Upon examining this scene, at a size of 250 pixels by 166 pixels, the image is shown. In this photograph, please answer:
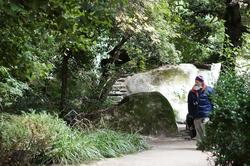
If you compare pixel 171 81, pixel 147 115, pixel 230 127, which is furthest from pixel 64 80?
pixel 230 127

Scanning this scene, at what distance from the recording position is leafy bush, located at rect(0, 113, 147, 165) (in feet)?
27.0

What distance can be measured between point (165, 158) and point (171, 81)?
8352 millimetres

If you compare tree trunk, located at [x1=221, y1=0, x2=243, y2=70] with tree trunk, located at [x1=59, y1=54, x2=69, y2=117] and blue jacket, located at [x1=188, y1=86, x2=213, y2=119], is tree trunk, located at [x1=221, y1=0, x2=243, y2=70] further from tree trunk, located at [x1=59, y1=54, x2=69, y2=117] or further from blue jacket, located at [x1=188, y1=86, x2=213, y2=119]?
blue jacket, located at [x1=188, y1=86, x2=213, y2=119]

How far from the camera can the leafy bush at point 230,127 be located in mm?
5675

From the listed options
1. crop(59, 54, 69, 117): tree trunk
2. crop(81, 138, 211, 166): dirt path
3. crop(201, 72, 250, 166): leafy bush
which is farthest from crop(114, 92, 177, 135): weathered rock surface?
crop(201, 72, 250, 166): leafy bush

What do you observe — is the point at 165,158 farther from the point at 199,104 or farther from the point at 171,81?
the point at 171,81

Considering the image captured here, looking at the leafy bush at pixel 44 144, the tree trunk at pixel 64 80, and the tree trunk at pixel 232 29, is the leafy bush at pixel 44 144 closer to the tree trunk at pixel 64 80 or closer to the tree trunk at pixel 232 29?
the tree trunk at pixel 64 80

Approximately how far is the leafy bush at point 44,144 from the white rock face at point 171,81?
7809mm

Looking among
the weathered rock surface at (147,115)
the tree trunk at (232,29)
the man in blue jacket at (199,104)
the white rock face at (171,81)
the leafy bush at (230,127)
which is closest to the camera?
the leafy bush at (230,127)

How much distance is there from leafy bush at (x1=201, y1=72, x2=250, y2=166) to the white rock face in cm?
1054

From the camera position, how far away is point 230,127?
5.85 m

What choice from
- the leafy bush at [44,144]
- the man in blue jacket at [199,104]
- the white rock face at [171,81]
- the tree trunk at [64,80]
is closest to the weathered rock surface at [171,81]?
the white rock face at [171,81]

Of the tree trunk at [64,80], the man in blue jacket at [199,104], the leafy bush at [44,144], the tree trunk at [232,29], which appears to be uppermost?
the tree trunk at [232,29]

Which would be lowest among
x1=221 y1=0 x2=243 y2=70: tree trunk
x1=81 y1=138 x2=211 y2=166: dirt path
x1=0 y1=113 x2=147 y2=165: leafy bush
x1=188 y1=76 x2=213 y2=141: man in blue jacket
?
x1=81 y1=138 x2=211 y2=166: dirt path
